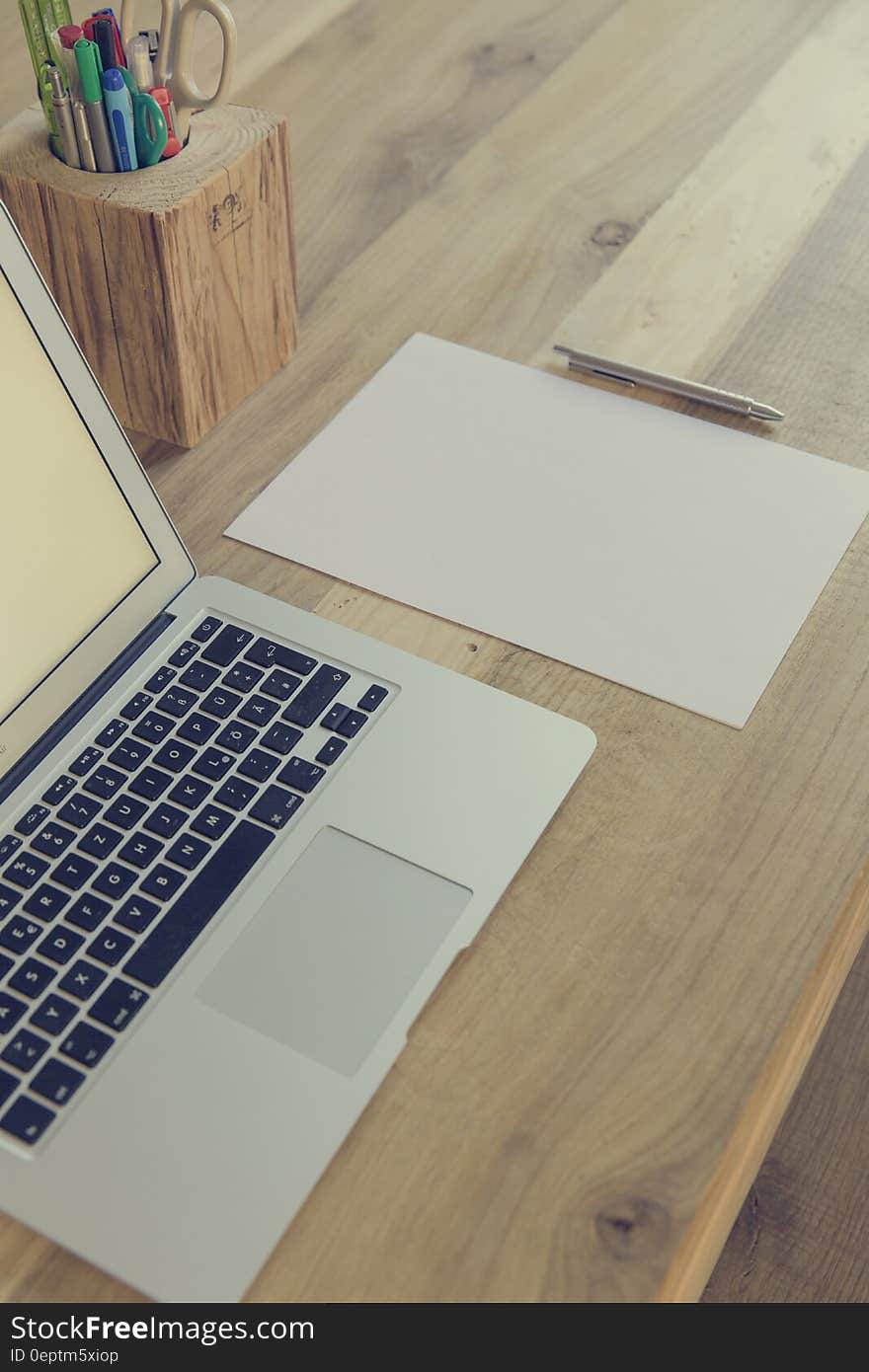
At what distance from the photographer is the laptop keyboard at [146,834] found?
558 millimetres

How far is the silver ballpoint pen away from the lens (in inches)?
35.3

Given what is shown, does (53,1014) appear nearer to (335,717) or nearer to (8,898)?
(8,898)

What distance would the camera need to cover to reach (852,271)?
3.33 ft

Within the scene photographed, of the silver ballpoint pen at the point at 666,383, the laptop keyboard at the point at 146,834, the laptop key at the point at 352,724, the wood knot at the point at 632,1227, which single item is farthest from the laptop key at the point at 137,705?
the silver ballpoint pen at the point at 666,383

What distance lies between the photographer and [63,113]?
30.0 inches

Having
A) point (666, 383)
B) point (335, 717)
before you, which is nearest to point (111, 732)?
point (335, 717)

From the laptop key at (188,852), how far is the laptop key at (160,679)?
10 cm

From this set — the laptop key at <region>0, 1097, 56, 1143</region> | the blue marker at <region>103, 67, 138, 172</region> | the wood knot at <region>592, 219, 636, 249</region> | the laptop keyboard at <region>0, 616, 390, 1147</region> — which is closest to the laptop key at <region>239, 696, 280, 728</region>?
the laptop keyboard at <region>0, 616, 390, 1147</region>

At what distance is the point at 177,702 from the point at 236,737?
41mm

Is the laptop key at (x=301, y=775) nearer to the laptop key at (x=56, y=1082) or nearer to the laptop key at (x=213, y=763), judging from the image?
the laptop key at (x=213, y=763)

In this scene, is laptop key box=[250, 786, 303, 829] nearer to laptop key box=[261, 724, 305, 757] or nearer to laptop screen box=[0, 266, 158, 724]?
laptop key box=[261, 724, 305, 757]

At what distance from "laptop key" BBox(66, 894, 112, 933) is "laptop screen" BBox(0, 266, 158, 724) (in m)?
0.11

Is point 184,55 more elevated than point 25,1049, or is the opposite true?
point 184,55
